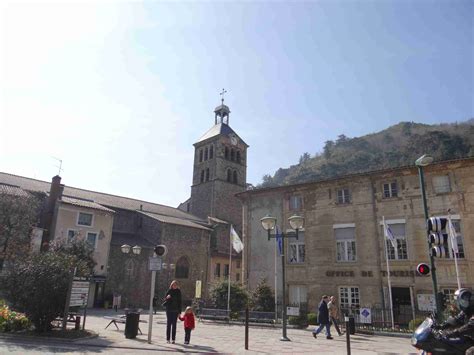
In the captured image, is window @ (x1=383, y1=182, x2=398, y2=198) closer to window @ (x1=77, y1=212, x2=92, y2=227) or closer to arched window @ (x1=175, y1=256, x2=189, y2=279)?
arched window @ (x1=175, y1=256, x2=189, y2=279)

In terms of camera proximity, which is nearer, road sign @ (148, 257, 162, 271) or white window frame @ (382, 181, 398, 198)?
road sign @ (148, 257, 162, 271)

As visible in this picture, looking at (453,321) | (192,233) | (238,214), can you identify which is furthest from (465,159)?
(238,214)

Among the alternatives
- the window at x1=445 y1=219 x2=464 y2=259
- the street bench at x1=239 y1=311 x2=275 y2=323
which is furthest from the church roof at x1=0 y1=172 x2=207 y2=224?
the window at x1=445 y1=219 x2=464 y2=259

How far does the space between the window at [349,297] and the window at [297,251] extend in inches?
128

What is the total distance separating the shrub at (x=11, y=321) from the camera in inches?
485

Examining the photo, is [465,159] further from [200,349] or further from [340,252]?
[200,349]

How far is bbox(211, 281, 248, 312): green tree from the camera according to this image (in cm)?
2192

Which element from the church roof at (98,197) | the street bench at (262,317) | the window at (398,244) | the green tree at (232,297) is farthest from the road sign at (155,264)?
the church roof at (98,197)

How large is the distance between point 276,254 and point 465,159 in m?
12.3

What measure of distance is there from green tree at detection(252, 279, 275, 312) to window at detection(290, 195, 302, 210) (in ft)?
18.3

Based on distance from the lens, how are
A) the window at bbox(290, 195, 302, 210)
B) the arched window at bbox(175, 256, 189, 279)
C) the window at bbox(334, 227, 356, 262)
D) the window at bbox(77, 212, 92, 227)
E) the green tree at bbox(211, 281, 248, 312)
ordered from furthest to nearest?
the arched window at bbox(175, 256, 189, 279)
the window at bbox(77, 212, 92, 227)
the window at bbox(290, 195, 302, 210)
the window at bbox(334, 227, 356, 262)
the green tree at bbox(211, 281, 248, 312)

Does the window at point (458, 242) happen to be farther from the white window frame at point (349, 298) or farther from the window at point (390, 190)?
the white window frame at point (349, 298)

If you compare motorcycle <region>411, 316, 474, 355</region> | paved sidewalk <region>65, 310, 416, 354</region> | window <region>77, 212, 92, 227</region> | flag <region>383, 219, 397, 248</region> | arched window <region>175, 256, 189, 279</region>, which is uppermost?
window <region>77, 212, 92, 227</region>

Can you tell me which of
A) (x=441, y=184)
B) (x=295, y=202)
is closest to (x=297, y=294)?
(x=295, y=202)
